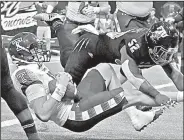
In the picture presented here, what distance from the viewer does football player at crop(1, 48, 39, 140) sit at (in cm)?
158

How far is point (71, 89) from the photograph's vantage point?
5.41 feet

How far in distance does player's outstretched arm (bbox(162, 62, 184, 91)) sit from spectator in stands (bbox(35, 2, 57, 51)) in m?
0.36

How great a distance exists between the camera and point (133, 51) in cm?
171

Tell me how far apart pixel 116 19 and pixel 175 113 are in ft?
1.35

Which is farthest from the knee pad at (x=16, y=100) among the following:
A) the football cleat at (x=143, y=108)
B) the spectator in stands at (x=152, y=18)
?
the spectator in stands at (x=152, y=18)

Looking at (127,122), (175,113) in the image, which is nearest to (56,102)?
(127,122)

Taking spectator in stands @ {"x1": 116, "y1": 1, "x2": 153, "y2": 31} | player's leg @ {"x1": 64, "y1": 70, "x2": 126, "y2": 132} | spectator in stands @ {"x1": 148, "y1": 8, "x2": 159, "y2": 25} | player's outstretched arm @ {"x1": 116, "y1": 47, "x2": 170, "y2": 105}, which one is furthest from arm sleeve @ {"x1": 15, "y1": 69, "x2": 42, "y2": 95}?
spectator in stands @ {"x1": 148, "y1": 8, "x2": 159, "y2": 25}

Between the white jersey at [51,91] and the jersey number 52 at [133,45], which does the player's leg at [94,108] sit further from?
the jersey number 52 at [133,45]

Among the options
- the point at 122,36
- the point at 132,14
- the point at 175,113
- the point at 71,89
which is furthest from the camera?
the point at 175,113

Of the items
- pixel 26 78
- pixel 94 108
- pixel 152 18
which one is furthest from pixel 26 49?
pixel 152 18

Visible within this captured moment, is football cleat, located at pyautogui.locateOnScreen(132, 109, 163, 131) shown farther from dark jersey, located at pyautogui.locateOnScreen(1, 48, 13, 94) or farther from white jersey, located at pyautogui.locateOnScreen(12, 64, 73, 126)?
dark jersey, located at pyautogui.locateOnScreen(1, 48, 13, 94)

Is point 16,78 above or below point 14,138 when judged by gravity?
above

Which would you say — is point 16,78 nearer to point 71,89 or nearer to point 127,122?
point 71,89

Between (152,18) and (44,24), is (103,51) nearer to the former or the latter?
(44,24)
